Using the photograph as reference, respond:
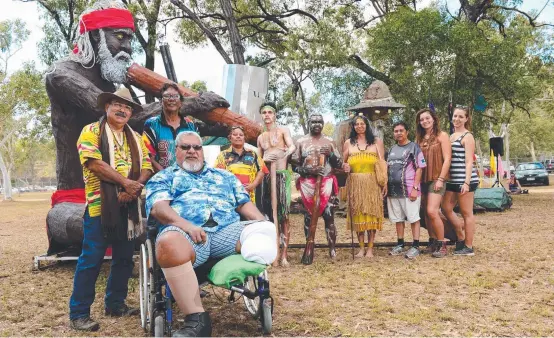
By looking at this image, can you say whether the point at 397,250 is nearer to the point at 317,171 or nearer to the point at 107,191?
the point at 317,171

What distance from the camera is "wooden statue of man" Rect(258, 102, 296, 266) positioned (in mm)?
5469

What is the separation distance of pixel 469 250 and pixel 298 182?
2.26m

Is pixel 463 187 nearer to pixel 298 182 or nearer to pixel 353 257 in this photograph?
pixel 353 257

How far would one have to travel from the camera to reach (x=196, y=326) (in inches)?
107

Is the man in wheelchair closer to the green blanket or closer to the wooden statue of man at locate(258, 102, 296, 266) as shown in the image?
the green blanket

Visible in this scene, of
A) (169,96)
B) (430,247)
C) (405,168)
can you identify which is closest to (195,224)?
(169,96)

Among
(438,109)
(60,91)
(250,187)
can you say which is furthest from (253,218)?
(438,109)

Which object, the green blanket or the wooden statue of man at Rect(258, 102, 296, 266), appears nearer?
the green blanket

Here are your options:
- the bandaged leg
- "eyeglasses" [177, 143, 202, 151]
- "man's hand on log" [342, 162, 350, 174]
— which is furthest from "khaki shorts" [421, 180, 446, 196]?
the bandaged leg

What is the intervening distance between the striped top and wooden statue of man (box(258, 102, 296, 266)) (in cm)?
194

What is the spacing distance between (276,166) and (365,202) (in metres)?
1.18

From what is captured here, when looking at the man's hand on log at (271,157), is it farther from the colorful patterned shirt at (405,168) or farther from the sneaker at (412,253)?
the sneaker at (412,253)

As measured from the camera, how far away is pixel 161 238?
2.87 meters

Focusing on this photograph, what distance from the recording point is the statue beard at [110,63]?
4.75 meters
